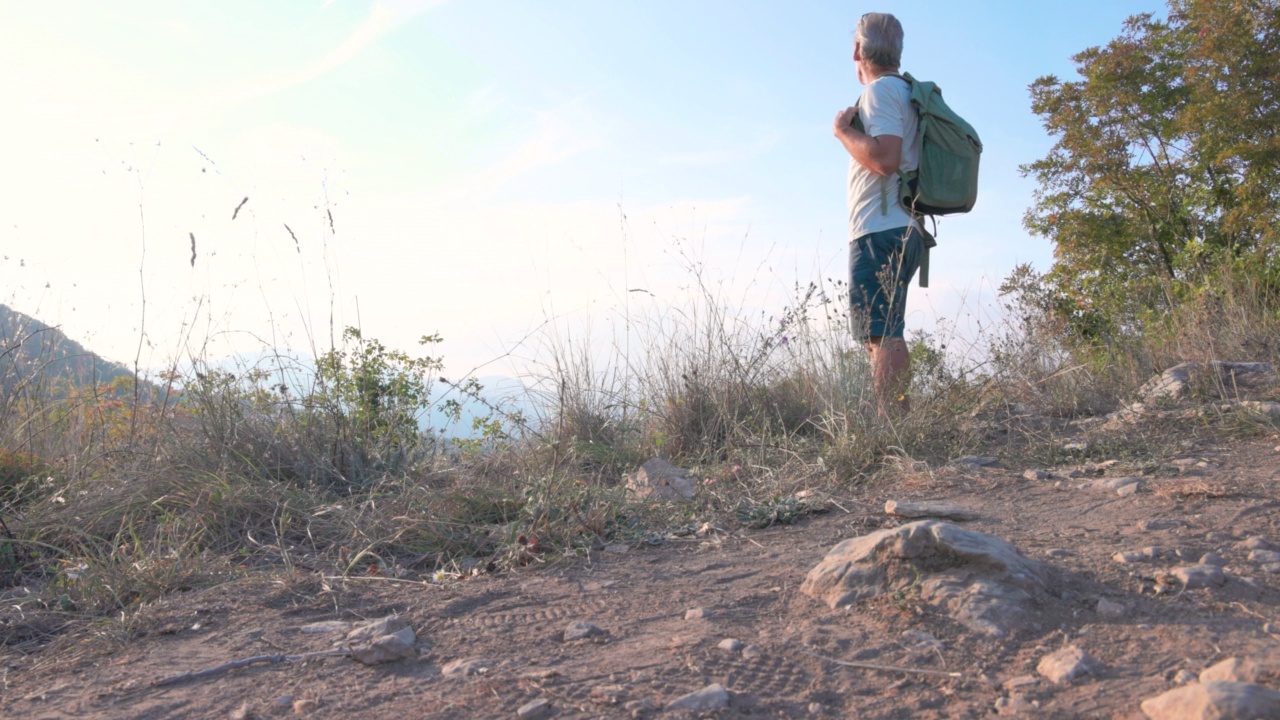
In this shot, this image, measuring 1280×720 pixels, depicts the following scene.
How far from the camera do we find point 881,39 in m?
3.57

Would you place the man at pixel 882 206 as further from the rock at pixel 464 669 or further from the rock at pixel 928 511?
the rock at pixel 464 669

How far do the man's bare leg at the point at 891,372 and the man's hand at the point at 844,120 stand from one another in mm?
859

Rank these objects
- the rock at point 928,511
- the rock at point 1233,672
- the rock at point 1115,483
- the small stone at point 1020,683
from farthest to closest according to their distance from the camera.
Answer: the rock at point 1115,483, the rock at point 928,511, the small stone at point 1020,683, the rock at point 1233,672

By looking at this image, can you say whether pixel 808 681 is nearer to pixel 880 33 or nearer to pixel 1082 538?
pixel 1082 538

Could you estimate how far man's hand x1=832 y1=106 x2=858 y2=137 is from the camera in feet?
11.5

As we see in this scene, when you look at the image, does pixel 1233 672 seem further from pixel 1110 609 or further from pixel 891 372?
pixel 891 372

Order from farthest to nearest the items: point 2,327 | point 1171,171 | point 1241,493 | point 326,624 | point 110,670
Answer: point 1171,171 < point 2,327 < point 1241,493 < point 326,624 < point 110,670

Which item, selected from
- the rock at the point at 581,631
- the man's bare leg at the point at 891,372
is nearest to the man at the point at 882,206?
the man's bare leg at the point at 891,372

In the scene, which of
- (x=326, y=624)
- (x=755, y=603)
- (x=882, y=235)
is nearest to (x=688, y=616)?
(x=755, y=603)

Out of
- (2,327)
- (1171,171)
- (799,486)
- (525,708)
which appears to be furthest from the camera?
(1171,171)

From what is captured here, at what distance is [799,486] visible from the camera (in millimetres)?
3062

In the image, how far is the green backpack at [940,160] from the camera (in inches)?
138

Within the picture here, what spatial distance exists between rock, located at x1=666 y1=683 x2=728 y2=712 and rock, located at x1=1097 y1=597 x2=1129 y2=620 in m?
0.76

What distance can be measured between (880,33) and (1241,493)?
87.1 inches
